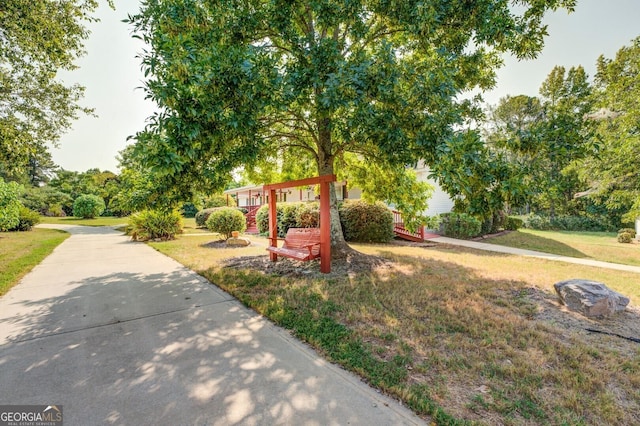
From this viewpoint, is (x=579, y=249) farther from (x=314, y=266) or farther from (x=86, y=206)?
(x=86, y=206)

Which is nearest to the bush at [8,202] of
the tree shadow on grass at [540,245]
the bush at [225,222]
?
the bush at [225,222]

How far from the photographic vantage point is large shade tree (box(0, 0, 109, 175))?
24.6ft

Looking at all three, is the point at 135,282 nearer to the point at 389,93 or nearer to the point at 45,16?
the point at 389,93

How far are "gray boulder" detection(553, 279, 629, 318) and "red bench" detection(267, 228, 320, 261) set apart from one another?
183 inches

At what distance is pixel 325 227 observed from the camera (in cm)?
629

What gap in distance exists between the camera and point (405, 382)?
2.59m

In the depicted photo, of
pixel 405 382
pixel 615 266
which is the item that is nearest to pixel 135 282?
pixel 405 382

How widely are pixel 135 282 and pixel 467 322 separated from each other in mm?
6626

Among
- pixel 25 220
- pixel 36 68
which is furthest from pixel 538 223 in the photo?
pixel 25 220

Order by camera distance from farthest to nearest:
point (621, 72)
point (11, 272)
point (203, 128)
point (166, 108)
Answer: point (621, 72) < point (11, 272) < point (203, 128) < point (166, 108)

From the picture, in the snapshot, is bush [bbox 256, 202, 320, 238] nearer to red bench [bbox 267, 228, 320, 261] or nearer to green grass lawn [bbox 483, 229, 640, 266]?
red bench [bbox 267, 228, 320, 261]

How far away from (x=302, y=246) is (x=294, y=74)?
12.9 feet

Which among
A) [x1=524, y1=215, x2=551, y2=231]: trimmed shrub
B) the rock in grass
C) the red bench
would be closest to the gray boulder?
the red bench

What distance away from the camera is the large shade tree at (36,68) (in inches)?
296
